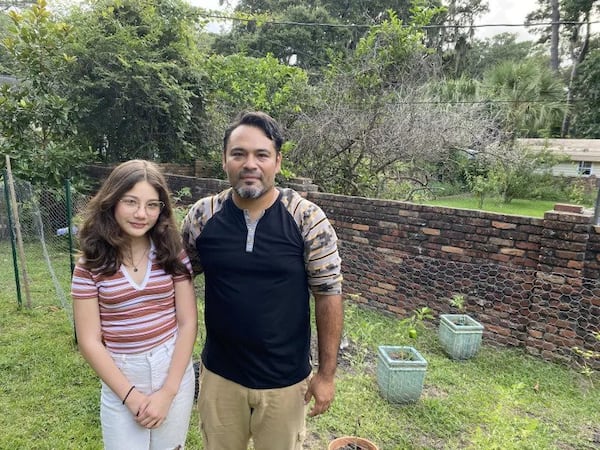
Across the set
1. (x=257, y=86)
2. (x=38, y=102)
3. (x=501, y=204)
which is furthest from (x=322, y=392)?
(x=501, y=204)

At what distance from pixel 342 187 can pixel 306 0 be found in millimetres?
17294

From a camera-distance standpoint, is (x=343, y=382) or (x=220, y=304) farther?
(x=343, y=382)

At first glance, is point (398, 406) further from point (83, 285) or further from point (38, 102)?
point (38, 102)

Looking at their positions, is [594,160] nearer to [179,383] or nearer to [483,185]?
[483,185]

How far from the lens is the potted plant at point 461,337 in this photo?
3377 millimetres

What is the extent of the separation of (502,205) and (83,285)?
12.2 meters

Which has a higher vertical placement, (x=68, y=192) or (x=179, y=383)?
(x=68, y=192)

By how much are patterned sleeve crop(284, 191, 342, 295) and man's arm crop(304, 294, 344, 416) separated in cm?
5

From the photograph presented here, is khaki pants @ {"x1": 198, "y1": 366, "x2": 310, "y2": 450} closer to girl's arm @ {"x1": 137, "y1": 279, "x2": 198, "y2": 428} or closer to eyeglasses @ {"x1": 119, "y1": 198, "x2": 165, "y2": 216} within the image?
girl's arm @ {"x1": 137, "y1": 279, "x2": 198, "y2": 428}

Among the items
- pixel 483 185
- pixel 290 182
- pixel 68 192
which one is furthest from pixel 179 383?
pixel 483 185

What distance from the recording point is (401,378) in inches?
107

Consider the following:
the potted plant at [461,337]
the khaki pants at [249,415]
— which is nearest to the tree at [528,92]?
the potted plant at [461,337]

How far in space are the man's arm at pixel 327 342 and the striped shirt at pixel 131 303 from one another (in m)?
0.55

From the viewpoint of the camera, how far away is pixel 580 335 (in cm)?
324
